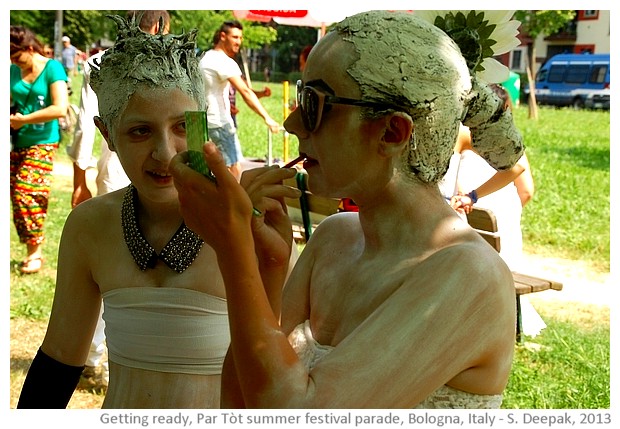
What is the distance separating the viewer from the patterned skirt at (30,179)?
22.5ft

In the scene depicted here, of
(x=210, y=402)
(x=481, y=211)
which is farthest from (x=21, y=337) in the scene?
(x=210, y=402)

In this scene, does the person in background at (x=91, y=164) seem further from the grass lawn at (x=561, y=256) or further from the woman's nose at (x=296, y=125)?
the woman's nose at (x=296, y=125)

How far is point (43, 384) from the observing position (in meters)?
2.26

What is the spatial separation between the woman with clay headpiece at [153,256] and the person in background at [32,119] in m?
4.74

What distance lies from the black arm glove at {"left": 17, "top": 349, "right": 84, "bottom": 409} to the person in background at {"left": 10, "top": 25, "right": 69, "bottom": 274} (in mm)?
4675

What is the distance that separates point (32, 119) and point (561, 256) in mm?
5367

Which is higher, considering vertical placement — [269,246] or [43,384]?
[269,246]

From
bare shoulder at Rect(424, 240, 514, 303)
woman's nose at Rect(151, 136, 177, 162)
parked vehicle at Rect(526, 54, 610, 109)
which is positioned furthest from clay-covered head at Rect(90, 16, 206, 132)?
parked vehicle at Rect(526, 54, 610, 109)

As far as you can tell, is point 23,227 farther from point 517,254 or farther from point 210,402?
point 210,402

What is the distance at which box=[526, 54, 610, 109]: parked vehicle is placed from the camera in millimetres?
30703

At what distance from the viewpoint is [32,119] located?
6.55 metres

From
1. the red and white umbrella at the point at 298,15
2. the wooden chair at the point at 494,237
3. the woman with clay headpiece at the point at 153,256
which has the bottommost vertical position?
the wooden chair at the point at 494,237

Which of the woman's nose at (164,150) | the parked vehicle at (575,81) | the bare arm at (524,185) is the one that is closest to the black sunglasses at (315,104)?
the woman's nose at (164,150)

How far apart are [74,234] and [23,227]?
5.20 metres
